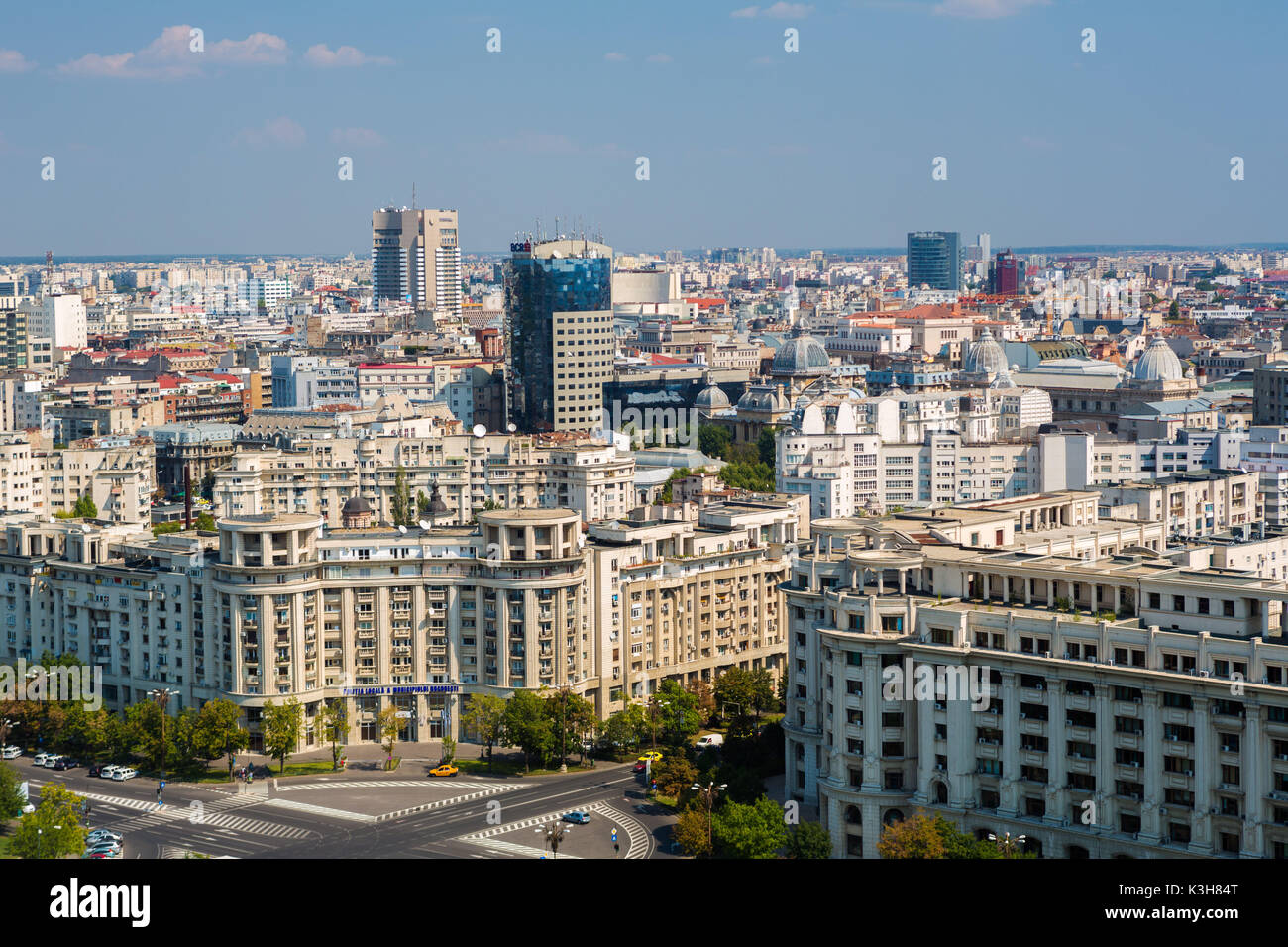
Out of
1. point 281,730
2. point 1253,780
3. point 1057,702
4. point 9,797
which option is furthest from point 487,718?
point 1253,780

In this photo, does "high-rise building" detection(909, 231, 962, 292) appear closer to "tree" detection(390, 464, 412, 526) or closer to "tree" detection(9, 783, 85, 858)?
"tree" detection(390, 464, 412, 526)

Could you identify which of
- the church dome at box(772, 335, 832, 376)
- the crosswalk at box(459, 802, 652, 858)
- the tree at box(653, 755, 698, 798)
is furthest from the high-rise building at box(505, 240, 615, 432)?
the crosswalk at box(459, 802, 652, 858)

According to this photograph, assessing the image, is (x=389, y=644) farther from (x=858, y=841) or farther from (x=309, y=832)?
(x=858, y=841)

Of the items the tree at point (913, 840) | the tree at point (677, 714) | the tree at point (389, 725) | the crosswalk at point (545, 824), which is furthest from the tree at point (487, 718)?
the tree at point (913, 840)

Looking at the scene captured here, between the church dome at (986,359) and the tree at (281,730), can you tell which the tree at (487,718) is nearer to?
the tree at (281,730)

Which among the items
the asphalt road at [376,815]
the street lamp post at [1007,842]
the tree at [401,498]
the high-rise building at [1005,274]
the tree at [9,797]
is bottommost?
the asphalt road at [376,815]
